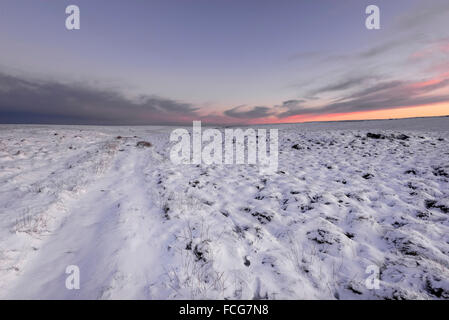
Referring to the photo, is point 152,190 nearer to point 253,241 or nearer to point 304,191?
point 253,241

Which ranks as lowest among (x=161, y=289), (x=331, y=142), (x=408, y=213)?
(x=161, y=289)

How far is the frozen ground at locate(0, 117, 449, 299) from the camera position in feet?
10.00

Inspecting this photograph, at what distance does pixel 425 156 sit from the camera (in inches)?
420

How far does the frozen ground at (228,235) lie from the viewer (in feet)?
10.00

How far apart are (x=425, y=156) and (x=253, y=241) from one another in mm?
12491

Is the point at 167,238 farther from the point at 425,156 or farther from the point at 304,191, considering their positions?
the point at 425,156

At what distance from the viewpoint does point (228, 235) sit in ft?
14.1

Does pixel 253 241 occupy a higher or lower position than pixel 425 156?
lower
